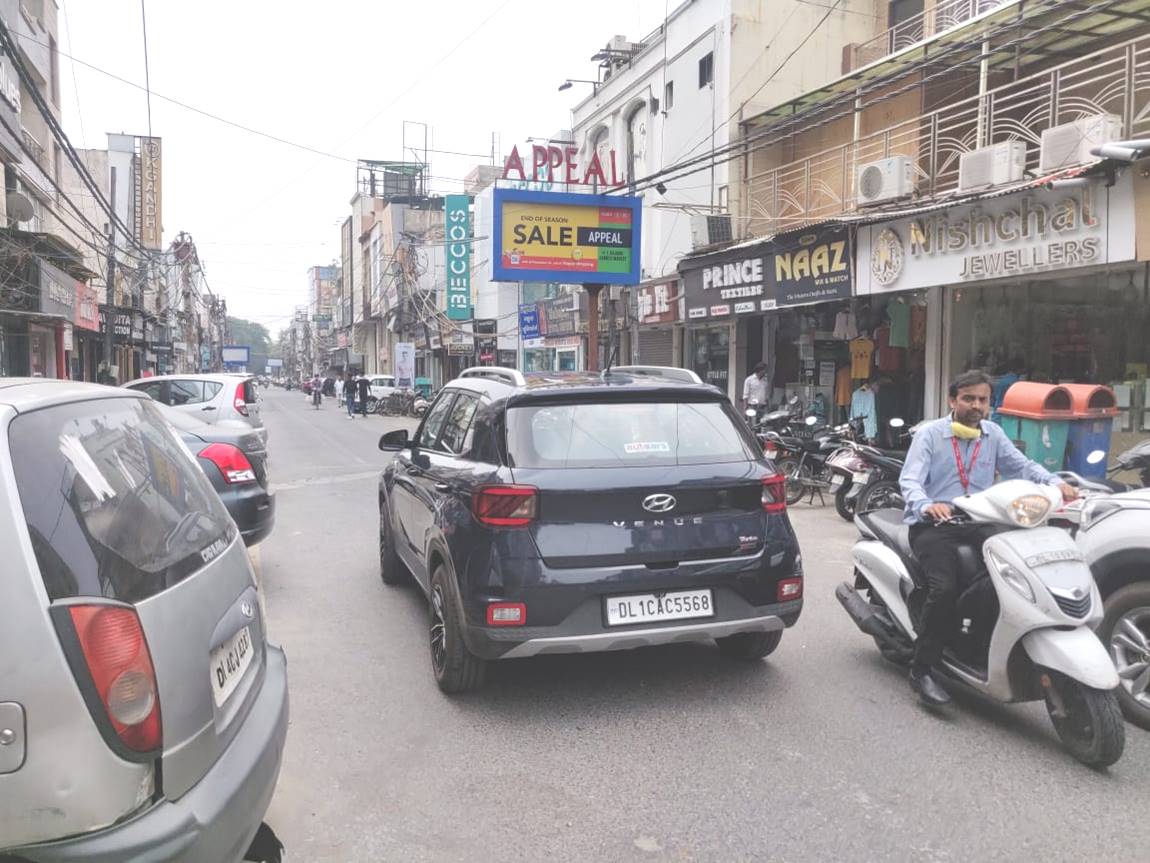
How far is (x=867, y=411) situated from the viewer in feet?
43.0

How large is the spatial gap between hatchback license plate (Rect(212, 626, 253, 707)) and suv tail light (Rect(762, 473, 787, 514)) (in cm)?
253

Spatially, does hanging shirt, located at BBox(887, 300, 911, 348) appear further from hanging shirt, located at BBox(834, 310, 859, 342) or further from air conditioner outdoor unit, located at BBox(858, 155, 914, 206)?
air conditioner outdoor unit, located at BBox(858, 155, 914, 206)

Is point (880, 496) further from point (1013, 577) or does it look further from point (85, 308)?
point (85, 308)

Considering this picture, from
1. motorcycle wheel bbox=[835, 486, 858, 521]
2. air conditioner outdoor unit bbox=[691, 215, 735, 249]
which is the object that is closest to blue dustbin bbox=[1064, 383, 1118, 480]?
motorcycle wheel bbox=[835, 486, 858, 521]

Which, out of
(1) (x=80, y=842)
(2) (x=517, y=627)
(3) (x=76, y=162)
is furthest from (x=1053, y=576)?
(3) (x=76, y=162)

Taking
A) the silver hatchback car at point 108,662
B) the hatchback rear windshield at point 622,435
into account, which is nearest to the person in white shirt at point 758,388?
the hatchback rear windshield at point 622,435

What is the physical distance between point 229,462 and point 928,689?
5220 millimetres

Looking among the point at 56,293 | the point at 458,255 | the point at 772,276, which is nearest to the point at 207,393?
the point at 56,293

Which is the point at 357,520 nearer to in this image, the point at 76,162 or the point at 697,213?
the point at 76,162

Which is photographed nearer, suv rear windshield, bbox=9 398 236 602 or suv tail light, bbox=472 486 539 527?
suv rear windshield, bbox=9 398 236 602

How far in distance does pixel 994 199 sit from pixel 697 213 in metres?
8.58

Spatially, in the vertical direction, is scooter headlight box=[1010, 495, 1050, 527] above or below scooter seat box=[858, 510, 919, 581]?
above

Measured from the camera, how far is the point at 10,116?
62.6 ft

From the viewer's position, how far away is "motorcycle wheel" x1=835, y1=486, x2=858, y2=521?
9.83m
